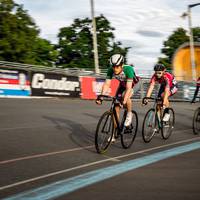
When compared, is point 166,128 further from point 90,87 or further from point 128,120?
point 90,87

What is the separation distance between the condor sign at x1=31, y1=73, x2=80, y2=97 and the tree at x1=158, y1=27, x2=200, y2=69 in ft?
177

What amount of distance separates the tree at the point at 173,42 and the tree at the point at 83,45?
1446 centimetres

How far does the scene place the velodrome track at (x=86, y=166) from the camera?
5.33m

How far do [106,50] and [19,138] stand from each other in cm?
5206

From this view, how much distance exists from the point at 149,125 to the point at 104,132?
2198 mm

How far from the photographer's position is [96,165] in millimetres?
7035

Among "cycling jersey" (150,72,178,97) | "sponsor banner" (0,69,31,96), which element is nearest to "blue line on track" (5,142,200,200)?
"cycling jersey" (150,72,178,97)

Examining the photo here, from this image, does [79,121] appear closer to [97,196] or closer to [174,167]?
[174,167]

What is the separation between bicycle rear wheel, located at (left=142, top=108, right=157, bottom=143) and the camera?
980 centimetres

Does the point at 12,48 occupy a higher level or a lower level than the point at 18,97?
higher

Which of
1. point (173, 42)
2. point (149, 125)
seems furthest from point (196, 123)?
point (173, 42)

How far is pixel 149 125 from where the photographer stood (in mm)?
9945

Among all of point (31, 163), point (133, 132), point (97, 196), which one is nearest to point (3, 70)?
point (133, 132)

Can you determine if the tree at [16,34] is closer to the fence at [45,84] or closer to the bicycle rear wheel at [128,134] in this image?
the fence at [45,84]
